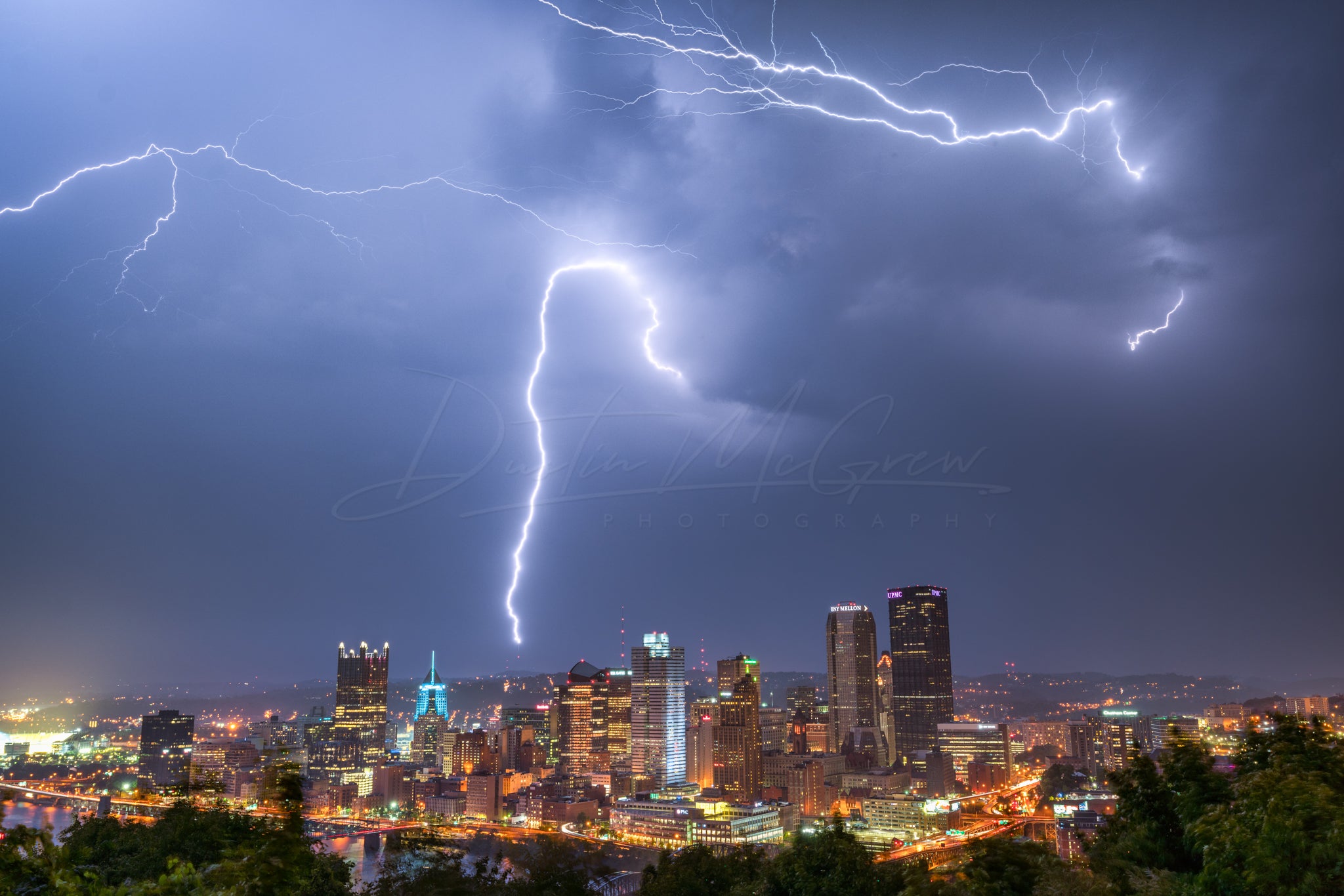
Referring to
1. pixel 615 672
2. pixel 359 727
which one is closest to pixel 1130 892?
pixel 615 672

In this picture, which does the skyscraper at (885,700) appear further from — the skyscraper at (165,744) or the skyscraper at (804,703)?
the skyscraper at (165,744)

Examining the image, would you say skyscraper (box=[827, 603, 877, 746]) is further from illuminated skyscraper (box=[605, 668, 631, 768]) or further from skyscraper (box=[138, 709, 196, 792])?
skyscraper (box=[138, 709, 196, 792])

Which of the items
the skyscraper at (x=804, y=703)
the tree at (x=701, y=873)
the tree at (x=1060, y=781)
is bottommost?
the tree at (x=1060, y=781)

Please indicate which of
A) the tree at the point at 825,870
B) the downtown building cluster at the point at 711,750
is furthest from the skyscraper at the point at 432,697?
the tree at the point at 825,870

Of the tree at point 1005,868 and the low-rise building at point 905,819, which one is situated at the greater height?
the tree at point 1005,868

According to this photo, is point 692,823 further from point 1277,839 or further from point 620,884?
point 1277,839

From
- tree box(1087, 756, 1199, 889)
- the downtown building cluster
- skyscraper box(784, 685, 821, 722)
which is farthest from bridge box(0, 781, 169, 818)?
skyscraper box(784, 685, 821, 722)

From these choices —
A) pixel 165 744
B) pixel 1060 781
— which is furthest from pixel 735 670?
pixel 165 744
